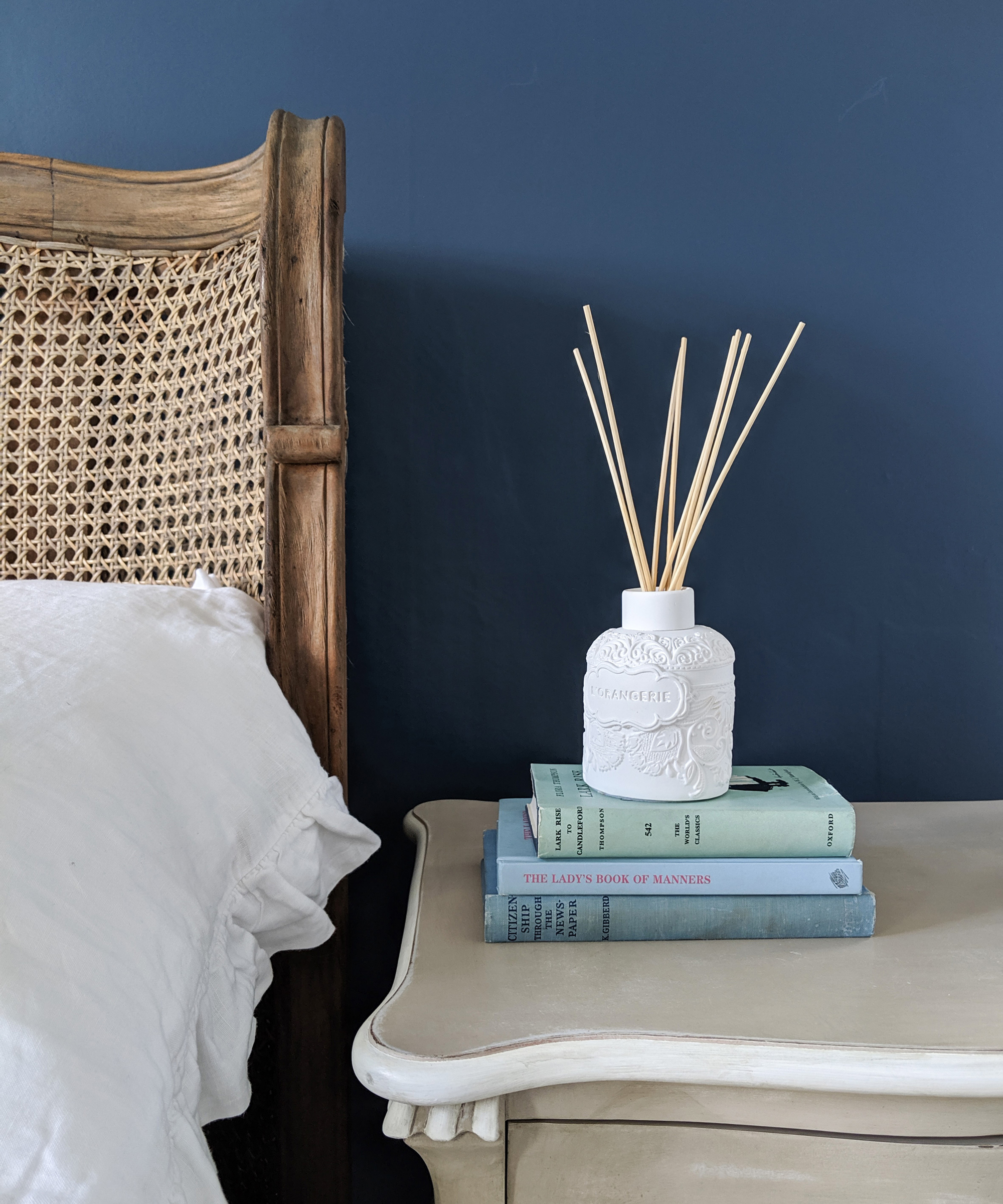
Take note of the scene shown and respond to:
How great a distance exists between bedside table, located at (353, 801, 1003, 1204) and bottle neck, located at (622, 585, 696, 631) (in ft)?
0.81

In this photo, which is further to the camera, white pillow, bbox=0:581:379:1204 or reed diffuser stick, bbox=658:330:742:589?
reed diffuser stick, bbox=658:330:742:589

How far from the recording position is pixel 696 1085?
1.59 feet

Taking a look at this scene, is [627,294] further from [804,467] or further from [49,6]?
[49,6]

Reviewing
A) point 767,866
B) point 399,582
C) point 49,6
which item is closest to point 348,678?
point 399,582

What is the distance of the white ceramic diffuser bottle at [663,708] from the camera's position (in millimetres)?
639

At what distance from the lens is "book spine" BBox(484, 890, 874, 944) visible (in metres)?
0.61

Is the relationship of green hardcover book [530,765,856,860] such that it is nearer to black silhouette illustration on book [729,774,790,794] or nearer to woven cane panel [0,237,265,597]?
black silhouette illustration on book [729,774,790,794]

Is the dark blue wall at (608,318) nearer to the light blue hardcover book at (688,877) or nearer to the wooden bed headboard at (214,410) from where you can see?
the wooden bed headboard at (214,410)

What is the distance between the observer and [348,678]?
96 cm

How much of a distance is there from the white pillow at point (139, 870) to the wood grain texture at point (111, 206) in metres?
0.36

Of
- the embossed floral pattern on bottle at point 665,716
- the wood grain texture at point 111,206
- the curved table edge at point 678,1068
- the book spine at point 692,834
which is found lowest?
the curved table edge at point 678,1068

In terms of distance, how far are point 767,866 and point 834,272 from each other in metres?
0.65

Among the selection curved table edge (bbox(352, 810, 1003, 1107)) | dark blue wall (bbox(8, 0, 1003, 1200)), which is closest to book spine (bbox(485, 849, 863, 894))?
curved table edge (bbox(352, 810, 1003, 1107))

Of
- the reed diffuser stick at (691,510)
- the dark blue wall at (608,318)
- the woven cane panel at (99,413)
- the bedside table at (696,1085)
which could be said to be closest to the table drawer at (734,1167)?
the bedside table at (696,1085)
